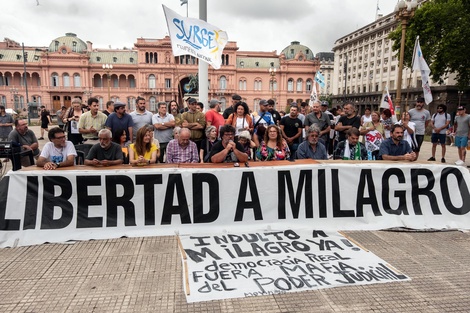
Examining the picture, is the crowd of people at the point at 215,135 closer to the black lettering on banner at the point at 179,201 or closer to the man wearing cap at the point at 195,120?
the man wearing cap at the point at 195,120

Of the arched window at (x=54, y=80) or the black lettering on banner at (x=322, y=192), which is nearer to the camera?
the black lettering on banner at (x=322, y=192)

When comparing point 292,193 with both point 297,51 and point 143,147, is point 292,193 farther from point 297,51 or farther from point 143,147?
point 297,51

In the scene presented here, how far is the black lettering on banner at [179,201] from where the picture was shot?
4414 mm

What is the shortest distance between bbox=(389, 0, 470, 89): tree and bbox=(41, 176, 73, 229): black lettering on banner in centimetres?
2895

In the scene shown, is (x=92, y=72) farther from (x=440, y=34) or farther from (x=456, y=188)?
(x=456, y=188)

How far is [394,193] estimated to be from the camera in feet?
15.8

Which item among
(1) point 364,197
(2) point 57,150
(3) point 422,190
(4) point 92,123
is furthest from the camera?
(4) point 92,123

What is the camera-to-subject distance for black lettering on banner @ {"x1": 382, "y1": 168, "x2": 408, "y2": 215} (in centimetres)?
479

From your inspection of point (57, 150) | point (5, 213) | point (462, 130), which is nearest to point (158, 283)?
point (5, 213)

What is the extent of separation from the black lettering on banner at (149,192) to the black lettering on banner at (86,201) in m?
0.55

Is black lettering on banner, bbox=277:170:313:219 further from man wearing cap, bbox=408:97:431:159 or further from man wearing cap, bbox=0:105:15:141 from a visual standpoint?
man wearing cap, bbox=0:105:15:141

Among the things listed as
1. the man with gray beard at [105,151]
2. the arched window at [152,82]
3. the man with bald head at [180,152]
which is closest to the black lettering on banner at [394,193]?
the man with bald head at [180,152]

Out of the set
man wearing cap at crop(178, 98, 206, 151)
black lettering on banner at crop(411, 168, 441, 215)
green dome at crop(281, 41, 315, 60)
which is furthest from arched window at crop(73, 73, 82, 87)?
black lettering on banner at crop(411, 168, 441, 215)

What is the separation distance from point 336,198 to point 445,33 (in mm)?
29113
